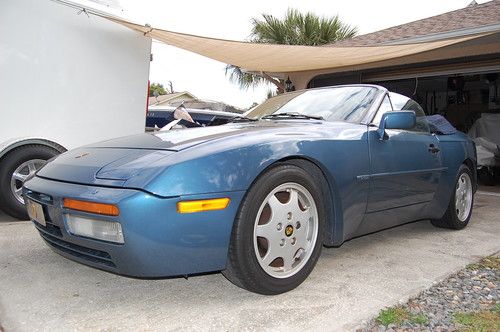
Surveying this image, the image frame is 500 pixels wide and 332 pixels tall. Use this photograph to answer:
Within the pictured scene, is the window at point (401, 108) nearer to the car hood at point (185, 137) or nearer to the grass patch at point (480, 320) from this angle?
the car hood at point (185, 137)

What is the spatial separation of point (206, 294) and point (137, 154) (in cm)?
90

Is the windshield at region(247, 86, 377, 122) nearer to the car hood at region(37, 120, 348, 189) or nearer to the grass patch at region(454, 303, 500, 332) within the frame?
the car hood at region(37, 120, 348, 189)

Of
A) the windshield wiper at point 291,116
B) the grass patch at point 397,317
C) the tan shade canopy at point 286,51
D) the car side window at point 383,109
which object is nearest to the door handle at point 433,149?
the car side window at point 383,109

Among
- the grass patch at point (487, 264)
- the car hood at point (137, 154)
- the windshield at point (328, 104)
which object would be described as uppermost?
the windshield at point (328, 104)

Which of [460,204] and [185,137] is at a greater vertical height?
[185,137]

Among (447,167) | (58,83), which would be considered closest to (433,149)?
(447,167)

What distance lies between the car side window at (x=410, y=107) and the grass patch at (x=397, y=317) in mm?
1841

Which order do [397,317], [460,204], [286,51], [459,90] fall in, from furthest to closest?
[459,90]
[286,51]
[460,204]
[397,317]

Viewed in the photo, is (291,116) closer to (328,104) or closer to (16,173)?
(328,104)

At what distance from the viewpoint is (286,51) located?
25.1 ft

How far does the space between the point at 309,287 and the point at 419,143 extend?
168cm

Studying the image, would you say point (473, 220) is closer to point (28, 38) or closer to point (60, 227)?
point (60, 227)

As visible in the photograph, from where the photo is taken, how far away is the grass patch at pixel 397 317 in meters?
2.25

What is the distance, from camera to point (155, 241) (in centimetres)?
216
